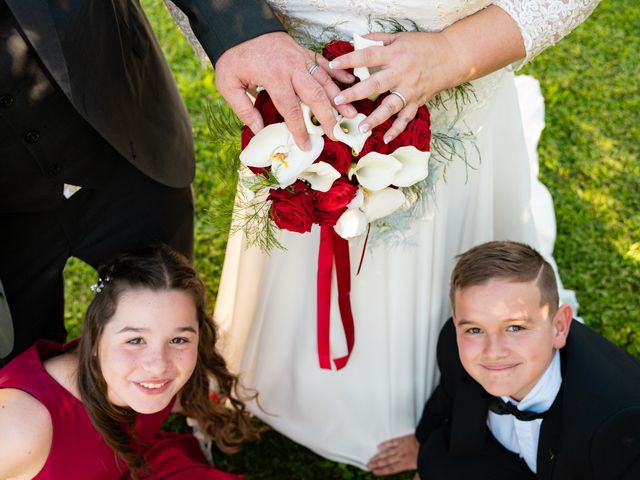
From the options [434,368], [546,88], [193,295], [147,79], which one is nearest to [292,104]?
[147,79]

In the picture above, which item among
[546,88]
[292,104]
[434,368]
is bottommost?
[434,368]

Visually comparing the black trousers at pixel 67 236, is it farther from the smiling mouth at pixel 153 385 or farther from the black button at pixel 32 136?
the smiling mouth at pixel 153 385

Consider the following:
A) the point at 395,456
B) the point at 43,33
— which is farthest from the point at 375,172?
the point at 395,456

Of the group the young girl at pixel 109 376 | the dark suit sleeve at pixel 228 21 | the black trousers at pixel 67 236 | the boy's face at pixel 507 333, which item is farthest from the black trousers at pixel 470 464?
the dark suit sleeve at pixel 228 21

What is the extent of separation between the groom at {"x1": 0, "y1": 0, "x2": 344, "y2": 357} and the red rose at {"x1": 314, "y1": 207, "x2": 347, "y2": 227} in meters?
0.26

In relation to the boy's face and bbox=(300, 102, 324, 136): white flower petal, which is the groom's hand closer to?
bbox=(300, 102, 324, 136): white flower petal

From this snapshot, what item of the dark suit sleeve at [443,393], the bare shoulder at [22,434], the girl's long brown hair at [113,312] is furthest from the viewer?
the dark suit sleeve at [443,393]

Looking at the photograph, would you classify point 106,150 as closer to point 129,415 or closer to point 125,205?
point 125,205

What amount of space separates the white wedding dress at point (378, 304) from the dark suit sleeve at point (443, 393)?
Result: 4.1 inches

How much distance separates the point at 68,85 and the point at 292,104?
26.7 inches

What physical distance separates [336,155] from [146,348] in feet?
3.43

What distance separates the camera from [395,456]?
3287 millimetres

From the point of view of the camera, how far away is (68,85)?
219 centimetres

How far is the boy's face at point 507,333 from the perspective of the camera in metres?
2.62
